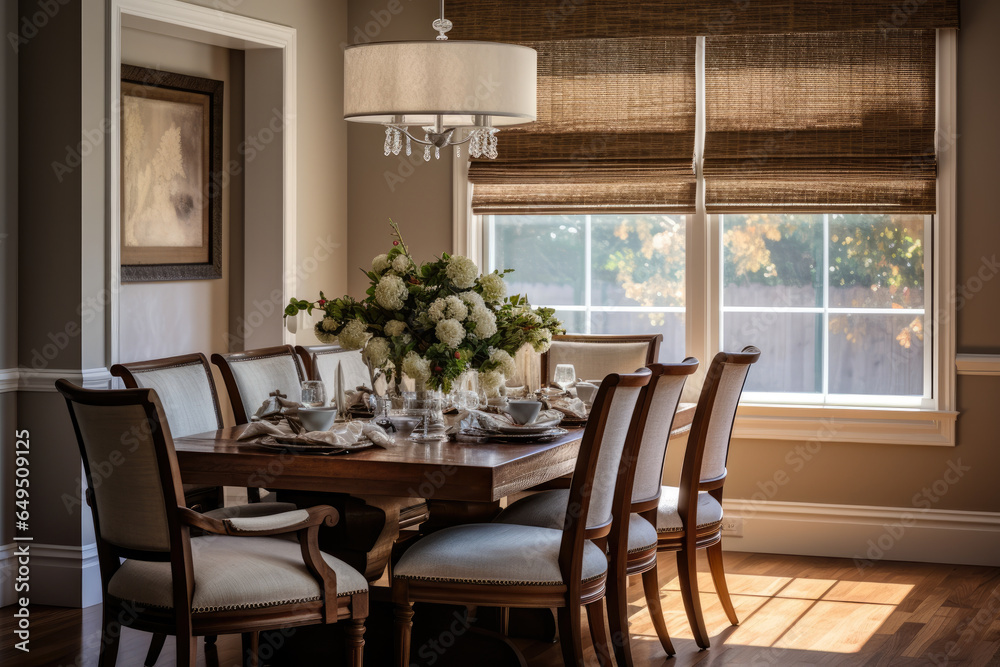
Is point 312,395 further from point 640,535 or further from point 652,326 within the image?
point 652,326

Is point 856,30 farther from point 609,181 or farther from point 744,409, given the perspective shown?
point 744,409

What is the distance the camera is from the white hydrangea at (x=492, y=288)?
3303 mm

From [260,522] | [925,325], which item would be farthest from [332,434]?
[925,325]

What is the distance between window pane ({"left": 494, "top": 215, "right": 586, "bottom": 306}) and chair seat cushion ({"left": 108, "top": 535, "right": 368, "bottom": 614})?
2730mm

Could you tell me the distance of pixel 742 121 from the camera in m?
4.95

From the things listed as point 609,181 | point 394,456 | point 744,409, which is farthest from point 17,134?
point 744,409

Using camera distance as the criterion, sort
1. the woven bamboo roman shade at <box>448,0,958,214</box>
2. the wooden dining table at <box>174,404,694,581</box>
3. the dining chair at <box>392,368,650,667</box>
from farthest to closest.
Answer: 1. the woven bamboo roman shade at <box>448,0,958,214</box>
2. the dining chair at <box>392,368,650,667</box>
3. the wooden dining table at <box>174,404,694,581</box>

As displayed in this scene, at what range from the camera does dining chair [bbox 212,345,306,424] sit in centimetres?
367

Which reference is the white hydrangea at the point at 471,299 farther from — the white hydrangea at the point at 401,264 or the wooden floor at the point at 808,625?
the wooden floor at the point at 808,625

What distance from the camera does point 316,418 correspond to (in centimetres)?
306

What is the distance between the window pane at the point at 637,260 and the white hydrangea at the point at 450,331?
2167 millimetres

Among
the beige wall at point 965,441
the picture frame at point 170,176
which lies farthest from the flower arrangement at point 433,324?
the beige wall at point 965,441

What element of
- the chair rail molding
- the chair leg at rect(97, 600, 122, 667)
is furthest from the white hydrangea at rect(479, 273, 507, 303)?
the chair rail molding

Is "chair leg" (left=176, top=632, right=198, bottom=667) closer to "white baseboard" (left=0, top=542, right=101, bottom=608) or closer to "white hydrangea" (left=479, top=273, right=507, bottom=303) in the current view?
"white hydrangea" (left=479, top=273, right=507, bottom=303)
